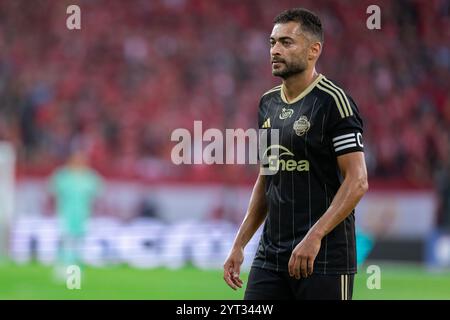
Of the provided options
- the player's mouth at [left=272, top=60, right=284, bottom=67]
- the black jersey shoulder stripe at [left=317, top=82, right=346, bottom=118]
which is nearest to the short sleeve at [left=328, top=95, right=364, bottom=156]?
the black jersey shoulder stripe at [left=317, top=82, right=346, bottom=118]

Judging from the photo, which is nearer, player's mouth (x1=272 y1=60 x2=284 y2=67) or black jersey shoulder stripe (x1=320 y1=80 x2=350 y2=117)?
black jersey shoulder stripe (x1=320 y1=80 x2=350 y2=117)

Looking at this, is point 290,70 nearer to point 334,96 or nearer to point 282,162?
point 334,96

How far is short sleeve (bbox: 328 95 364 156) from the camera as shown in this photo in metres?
4.83

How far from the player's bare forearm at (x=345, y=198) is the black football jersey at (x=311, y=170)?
0.33 feet

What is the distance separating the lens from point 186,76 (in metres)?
20.3

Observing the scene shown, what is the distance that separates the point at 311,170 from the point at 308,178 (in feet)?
0.15

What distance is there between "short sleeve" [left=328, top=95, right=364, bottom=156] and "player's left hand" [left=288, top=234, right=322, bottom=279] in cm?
47

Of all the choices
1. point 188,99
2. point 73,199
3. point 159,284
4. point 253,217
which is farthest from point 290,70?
point 188,99

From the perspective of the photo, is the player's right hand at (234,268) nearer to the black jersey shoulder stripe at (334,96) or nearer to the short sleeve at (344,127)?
the short sleeve at (344,127)

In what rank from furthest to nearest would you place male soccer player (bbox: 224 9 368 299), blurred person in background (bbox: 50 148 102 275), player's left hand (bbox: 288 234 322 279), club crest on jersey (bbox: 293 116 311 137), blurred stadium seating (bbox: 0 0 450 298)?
blurred stadium seating (bbox: 0 0 450 298), blurred person in background (bbox: 50 148 102 275), club crest on jersey (bbox: 293 116 311 137), male soccer player (bbox: 224 9 368 299), player's left hand (bbox: 288 234 322 279)

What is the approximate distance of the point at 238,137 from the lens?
17391 mm

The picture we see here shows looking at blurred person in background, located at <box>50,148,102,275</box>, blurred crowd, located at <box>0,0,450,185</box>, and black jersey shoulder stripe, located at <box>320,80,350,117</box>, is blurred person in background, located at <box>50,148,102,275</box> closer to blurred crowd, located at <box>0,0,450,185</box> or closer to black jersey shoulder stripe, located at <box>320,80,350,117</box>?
blurred crowd, located at <box>0,0,450,185</box>

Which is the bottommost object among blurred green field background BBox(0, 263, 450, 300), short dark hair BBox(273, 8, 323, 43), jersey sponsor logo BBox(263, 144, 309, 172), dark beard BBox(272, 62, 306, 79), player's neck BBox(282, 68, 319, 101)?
blurred green field background BBox(0, 263, 450, 300)
